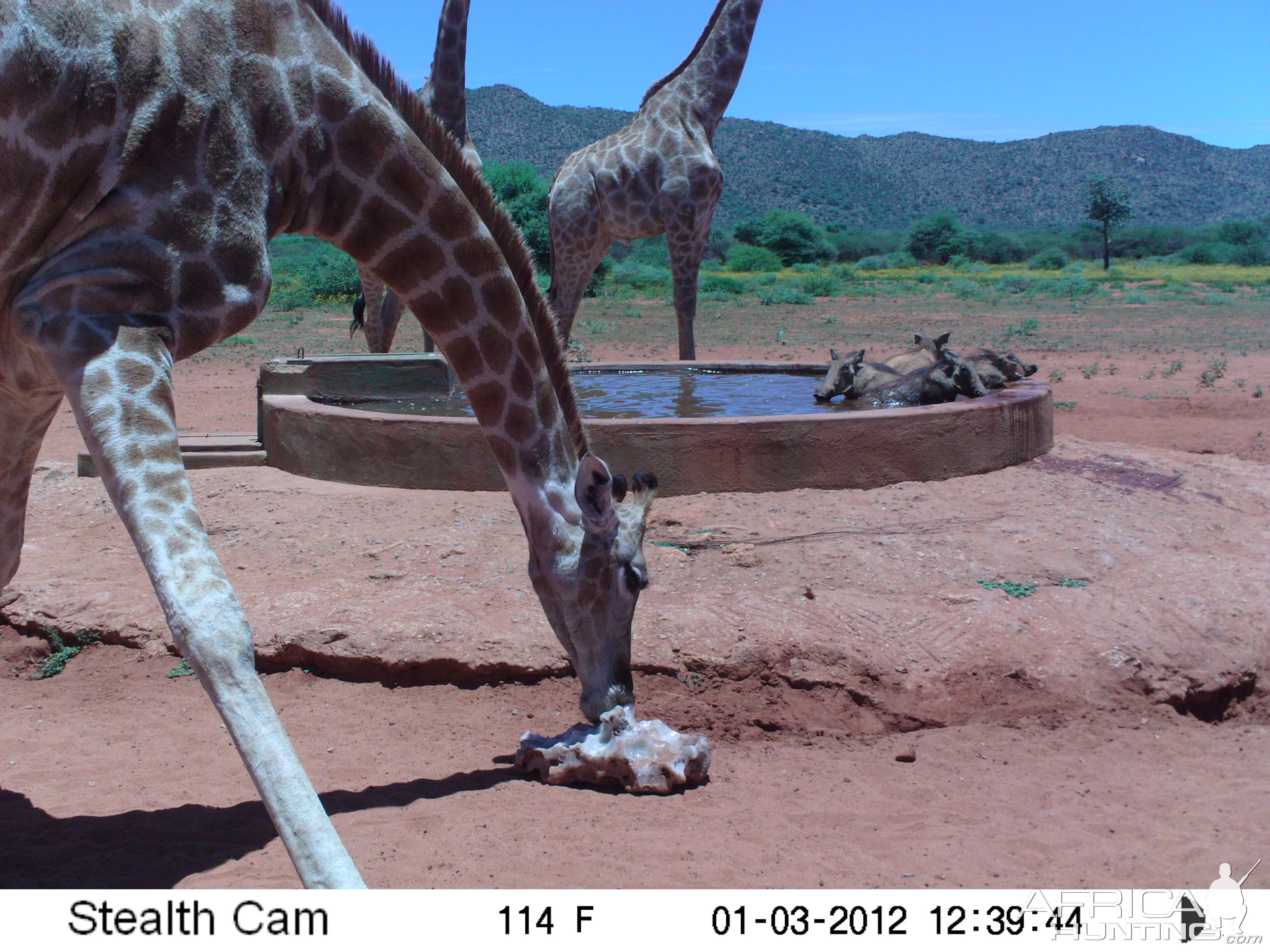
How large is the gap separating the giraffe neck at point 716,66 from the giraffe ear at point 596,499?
22.5ft

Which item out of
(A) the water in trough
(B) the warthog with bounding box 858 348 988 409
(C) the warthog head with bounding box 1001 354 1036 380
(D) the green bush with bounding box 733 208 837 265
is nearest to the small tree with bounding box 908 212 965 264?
(D) the green bush with bounding box 733 208 837 265

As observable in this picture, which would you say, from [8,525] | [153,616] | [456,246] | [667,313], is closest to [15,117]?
[456,246]

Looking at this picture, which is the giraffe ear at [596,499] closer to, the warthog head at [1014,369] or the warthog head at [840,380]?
the warthog head at [840,380]

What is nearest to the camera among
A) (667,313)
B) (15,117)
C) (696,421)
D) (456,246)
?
(15,117)

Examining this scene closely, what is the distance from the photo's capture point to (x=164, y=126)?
2.59m

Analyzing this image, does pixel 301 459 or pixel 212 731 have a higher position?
pixel 301 459

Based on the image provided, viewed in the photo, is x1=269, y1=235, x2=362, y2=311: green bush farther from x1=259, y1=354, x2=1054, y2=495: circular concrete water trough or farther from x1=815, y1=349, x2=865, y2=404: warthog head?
x1=259, y1=354, x2=1054, y2=495: circular concrete water trough

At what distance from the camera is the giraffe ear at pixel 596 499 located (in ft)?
10.5

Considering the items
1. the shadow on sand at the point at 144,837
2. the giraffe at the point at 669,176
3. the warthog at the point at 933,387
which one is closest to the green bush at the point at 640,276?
the giraffe at the point at 669,176

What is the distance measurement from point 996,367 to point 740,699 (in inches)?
174

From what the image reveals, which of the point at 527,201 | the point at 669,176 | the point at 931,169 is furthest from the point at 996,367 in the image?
the point at 931,169

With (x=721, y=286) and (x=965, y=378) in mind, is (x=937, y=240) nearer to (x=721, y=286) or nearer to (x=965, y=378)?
(x=721, y=286)
